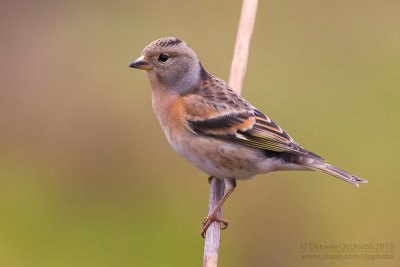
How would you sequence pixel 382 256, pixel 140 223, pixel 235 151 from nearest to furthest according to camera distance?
pixel 235 151, pixel 382 256, pixel 140 223

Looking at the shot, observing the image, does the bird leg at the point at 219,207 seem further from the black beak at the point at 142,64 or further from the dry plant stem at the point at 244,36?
the black beak at the point at 142,64

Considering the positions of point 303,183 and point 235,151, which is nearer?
point 235,151

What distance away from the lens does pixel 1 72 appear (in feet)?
26.4

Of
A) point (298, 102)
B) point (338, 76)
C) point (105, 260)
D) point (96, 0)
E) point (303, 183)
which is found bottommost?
point (105, 260)

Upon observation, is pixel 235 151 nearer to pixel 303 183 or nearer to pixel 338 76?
pixel 303 183

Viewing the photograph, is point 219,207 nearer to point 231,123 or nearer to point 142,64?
point 231,123

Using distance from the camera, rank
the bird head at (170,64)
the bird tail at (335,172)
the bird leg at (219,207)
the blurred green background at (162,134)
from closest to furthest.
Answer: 1. the bird tail at (335,172)
2. the bird leg at (219,207)
3. the bird head at (170,64)
4. the blurred green background at (162,134)

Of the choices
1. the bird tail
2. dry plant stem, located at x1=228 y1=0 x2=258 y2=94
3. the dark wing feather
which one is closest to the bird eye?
the dark wing feather

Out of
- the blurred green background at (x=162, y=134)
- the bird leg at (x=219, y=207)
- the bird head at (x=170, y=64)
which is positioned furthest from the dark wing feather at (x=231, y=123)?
the blurred green background at (x=162, y=134)

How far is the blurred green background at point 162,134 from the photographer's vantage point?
572cm

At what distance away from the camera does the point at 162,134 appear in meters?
6.68

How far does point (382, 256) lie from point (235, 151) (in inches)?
80.3

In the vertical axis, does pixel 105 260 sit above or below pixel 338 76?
below

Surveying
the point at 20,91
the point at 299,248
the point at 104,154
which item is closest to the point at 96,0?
the point at 20,91
